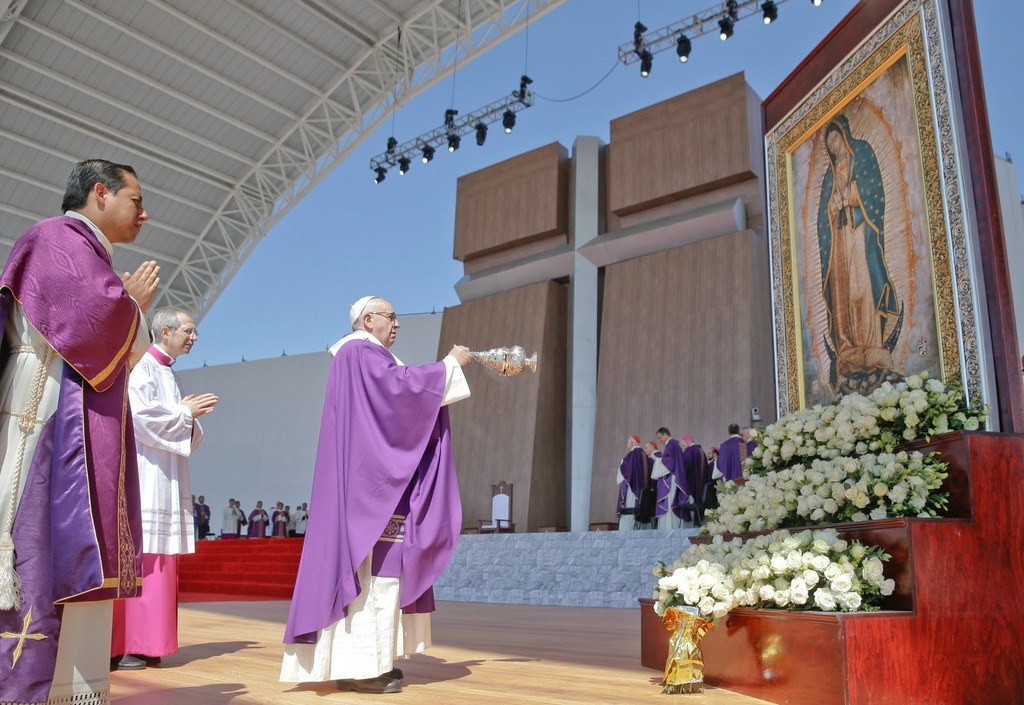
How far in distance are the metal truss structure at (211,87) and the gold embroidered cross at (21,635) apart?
543 inches

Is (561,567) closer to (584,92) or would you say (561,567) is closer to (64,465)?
(64,465)

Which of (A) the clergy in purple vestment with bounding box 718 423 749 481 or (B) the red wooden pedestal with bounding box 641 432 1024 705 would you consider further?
(A) the clergy in purple vestment with bounding box 718 423 749 481

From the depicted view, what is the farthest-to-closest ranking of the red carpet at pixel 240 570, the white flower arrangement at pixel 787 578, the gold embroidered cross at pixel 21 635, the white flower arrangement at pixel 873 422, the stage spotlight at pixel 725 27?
the stage spotlight at pixel 725 27
the red carpet at pixel 240 570
the white flower arrangement at pixel 873 422
the white flower arrangement at pixel 787 578
the gold embroidered cross at pixel 21 635

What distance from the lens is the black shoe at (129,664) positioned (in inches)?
141

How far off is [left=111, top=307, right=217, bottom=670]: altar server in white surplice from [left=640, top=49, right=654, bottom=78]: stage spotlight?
10.2 metres

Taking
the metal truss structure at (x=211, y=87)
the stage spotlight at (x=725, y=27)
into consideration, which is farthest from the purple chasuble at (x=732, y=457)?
the metal truss structure at (x=211, y=87)

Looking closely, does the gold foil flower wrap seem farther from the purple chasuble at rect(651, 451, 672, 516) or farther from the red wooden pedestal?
the purple chasuble at rect(651, 451, 672, 516)

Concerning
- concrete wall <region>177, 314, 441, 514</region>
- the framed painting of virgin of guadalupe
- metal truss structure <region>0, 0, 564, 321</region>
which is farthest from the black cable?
the framed painting of virgin of guadalupe

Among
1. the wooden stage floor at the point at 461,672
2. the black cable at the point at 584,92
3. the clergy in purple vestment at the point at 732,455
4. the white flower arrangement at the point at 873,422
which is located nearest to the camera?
the wooden stage floor at the point at 461,672

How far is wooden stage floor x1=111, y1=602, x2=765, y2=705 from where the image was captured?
9.21ft

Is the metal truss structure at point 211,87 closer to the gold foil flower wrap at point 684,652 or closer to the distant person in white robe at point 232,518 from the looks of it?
the distant person in white robe at point 232,518

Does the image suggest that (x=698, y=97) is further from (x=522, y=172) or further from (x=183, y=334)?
(x=183, y=334)

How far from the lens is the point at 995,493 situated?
2.83m

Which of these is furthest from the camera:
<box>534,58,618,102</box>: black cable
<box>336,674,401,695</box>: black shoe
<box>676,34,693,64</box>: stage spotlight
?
<box>534,58,618,102</box>: black cable
